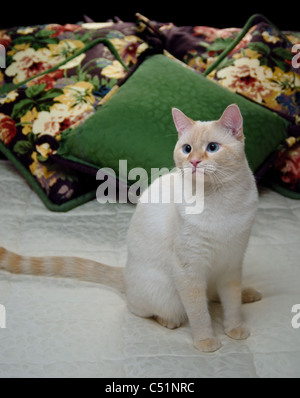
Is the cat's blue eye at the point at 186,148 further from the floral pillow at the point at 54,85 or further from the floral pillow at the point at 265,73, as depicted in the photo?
the floral pillow at the point at 265,73

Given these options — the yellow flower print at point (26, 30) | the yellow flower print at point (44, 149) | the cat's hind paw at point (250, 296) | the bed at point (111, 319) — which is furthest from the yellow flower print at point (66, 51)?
the cat's hind paw at point (250, 296)

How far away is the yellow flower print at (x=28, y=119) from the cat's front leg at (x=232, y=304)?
102cm

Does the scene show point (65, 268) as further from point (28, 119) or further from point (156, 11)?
point (156, 11)

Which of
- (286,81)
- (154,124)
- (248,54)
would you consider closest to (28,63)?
(154,124)

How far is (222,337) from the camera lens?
45.4 inches

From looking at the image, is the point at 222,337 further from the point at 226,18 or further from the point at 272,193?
Result: the point at 226,18

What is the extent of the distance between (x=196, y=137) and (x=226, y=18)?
58.5 inches

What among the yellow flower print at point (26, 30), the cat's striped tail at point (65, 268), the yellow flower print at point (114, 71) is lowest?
the cat's striped tail at point (65, 268)

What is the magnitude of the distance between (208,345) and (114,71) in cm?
123

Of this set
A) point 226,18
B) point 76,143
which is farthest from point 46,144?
point 226,18

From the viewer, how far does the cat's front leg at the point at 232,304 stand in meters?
1.16

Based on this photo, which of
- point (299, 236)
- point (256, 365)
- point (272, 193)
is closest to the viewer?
point (256, 365)

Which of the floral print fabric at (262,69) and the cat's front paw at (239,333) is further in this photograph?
the floral print fabric at (262,69)

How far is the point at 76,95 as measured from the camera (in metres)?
1.91
